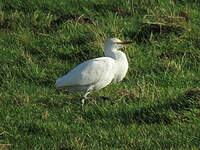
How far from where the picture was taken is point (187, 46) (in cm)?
823

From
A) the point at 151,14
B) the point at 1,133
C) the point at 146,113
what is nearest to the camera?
the point at 1,133

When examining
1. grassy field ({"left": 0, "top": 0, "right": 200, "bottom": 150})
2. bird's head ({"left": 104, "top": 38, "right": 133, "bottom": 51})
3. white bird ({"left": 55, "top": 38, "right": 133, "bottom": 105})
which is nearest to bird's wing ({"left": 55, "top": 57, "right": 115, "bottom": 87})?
white bird ({"left": 55, "top": 38, "right": 133, "bottom": 105})

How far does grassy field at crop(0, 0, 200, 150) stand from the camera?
5742 millimetres

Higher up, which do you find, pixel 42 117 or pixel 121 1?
pixel 121 1

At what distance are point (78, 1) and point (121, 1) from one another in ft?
2.67

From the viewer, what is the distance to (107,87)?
7.42 metres

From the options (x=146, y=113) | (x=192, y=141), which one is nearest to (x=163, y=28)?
(x=146, y=113)

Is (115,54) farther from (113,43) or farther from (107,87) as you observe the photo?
(107,87)

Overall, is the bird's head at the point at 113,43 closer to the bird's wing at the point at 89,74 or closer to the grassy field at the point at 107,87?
the bird's wing at the point at 89,74

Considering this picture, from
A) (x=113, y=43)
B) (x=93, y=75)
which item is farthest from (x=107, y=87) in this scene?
(x=113, y=43)

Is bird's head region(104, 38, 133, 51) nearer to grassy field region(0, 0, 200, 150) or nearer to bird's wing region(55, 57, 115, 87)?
bird's wing region(55, 57, 115, 87)

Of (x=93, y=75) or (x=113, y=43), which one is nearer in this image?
(x=93, y=75)

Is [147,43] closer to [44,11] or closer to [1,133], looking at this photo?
[44,11]

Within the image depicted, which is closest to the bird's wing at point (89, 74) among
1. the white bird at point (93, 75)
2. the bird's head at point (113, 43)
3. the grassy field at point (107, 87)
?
the white bird at point (93, 75)
